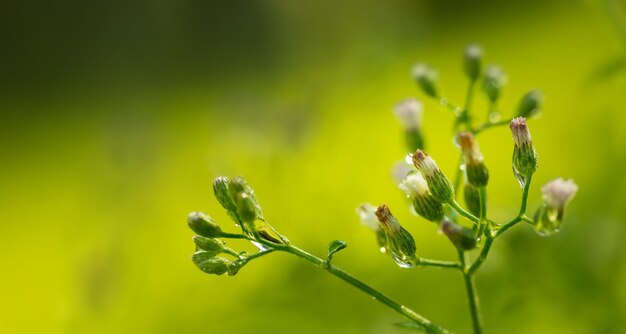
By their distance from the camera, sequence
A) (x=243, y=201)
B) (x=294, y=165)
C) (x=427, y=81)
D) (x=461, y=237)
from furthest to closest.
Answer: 1. (x=294, y=165)
2. (x=427, y=81)
3. (x=243, y=201)
4. (x=461, y=237)

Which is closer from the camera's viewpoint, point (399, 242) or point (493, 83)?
point (399, 242)

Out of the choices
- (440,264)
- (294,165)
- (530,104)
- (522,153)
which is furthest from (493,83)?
(294,165)

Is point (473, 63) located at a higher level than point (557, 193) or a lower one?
higher

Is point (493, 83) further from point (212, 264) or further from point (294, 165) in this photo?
point (294, 165)

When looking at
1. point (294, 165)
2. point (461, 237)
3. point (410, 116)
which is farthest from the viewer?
point (294, 165)

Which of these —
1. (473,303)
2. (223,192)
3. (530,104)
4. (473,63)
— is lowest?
(473,303)
